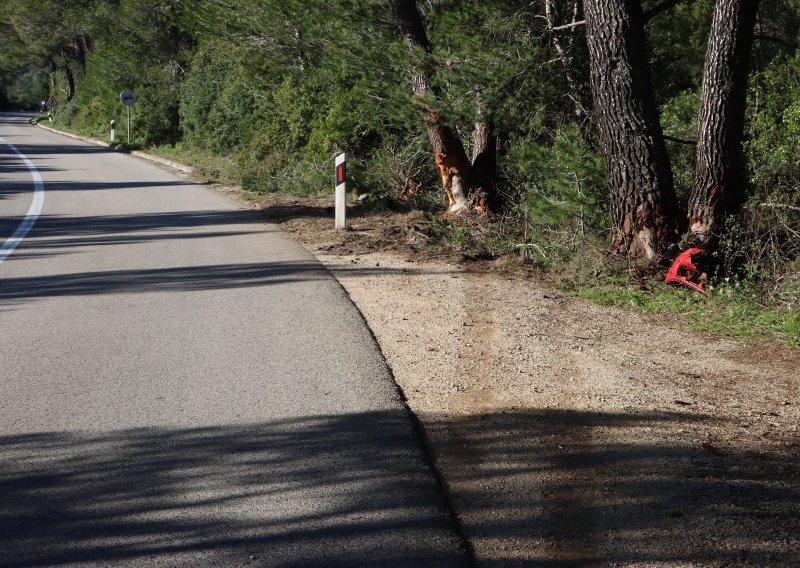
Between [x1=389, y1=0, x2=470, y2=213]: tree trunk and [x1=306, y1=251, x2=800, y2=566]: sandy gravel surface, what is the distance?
16.7 ft

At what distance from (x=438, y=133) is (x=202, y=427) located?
9282 millimetres

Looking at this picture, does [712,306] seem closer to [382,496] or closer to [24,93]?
[382,496]

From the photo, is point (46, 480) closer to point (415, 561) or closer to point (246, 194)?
point (415, 561)

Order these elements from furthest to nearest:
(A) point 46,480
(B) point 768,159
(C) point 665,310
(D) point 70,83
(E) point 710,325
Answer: (D) point 70,83 → (B) point 768,159 → (C) point 665,310 → (E) point 710,325 → (A) point 46,480

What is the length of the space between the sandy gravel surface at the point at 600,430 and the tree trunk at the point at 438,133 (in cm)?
508

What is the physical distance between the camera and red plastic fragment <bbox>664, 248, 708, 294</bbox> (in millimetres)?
9086

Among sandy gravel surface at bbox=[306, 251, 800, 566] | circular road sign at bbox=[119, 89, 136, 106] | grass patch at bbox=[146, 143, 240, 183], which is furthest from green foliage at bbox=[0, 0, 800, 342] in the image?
circular road sign at bbox=[119, 89, 136, 106]

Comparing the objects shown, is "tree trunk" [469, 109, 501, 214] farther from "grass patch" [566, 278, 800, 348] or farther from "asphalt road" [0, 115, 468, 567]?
"grass patch" [566, 278, 800, 348]

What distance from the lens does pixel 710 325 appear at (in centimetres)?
784

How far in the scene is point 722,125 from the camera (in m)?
9.12

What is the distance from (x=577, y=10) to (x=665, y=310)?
16.3 feet

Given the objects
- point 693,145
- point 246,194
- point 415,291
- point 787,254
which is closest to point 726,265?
point 787,254

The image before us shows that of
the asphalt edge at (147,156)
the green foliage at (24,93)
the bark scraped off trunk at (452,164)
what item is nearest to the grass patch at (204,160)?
the asphalt edge at (147,156)

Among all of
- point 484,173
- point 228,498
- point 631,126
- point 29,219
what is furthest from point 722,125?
point 29,219
